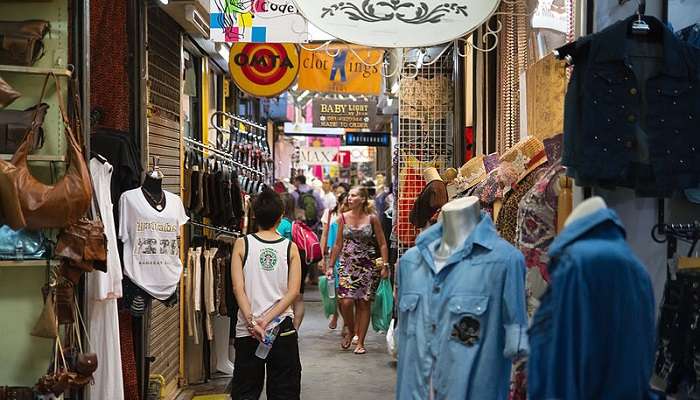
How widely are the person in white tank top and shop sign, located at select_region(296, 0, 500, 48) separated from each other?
4.69 ft

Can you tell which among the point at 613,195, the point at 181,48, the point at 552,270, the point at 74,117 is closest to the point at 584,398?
the point at 552,270

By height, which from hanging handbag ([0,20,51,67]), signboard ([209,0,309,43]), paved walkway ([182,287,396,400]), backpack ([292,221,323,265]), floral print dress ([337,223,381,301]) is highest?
signboard ([209,0,309,43])

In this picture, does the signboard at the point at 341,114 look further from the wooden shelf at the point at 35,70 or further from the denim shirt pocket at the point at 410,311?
the denim shirt pocket at the point at 410,311

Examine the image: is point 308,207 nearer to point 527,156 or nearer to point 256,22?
point 256,22

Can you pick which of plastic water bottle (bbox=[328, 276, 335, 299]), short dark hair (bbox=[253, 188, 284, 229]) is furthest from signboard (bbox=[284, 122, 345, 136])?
short dark hair (bbox=[253, 188, 284, 229])

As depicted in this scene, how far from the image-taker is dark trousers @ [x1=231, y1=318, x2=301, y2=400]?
5242mm

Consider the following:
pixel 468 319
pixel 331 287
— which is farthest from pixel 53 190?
pixel 331 287

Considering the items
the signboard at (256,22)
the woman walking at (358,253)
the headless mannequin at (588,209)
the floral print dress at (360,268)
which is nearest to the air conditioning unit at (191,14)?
the signboard at (256,22)

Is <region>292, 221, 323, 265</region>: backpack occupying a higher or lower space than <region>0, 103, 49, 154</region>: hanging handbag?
lower

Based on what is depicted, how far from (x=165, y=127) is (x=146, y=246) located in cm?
196

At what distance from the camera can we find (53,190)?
4.16 meters

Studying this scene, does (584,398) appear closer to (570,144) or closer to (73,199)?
(570,144)

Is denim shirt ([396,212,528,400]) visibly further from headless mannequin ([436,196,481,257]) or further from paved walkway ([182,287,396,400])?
paved walkway ([182,287,396,400])

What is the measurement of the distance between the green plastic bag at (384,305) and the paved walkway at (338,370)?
43cm
